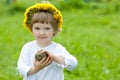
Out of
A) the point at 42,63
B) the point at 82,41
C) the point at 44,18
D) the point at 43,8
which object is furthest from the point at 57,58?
the point at 82,41

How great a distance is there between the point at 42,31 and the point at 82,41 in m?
5.98

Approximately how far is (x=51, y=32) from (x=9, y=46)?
5502 millimetres

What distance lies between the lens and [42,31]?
4.54 m

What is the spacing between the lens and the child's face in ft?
14.9

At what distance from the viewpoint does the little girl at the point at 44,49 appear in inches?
179

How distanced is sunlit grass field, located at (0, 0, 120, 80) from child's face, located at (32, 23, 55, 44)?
95.5 inches

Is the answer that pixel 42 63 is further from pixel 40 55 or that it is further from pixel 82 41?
pixel 82 41

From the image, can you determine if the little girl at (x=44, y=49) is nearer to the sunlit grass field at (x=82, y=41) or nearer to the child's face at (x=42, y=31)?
the child's face at (x=42, y=31)

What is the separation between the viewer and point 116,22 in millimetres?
13836

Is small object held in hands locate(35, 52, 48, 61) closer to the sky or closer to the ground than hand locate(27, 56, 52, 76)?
closer to the sky

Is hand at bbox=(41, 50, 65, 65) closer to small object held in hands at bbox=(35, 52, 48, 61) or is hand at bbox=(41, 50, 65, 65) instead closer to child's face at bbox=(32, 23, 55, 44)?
small object held in hands at bbox=(35, 52, 48, 61)

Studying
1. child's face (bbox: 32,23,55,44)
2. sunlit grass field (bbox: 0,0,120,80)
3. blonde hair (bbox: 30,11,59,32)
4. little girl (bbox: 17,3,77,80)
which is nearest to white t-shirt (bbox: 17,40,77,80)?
little girl (bbox: 17,3,77,80)

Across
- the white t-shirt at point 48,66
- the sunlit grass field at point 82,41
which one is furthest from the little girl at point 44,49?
the sunlit grass field at point 82,41

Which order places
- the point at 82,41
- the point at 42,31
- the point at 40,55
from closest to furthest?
the point at 40,55, the point at 42,31, the point at 82,41
